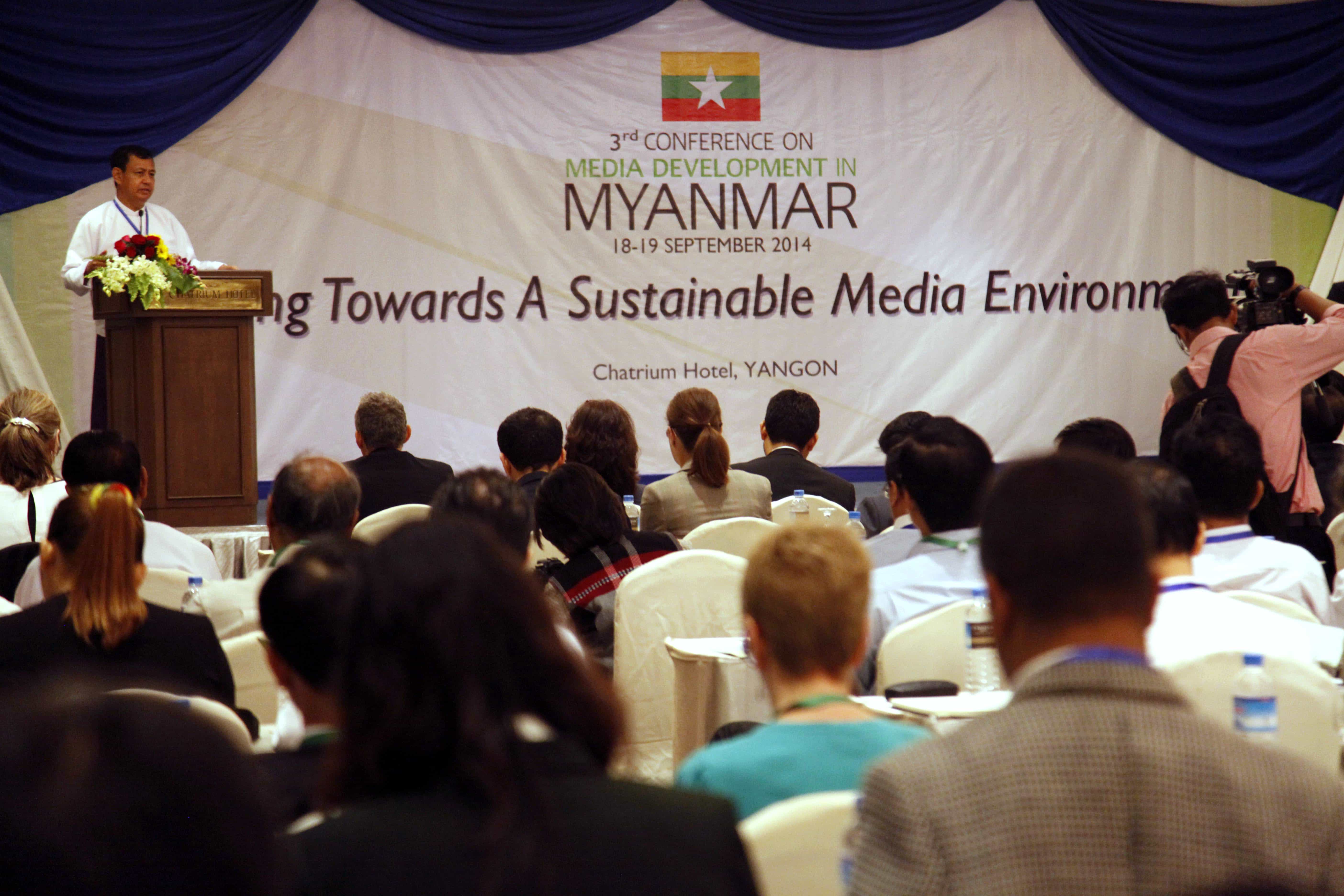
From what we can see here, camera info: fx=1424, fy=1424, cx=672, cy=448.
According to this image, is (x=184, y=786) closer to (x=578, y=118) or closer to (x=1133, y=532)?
(x=1133, y=532)

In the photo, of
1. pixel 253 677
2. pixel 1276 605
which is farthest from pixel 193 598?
pixel 1276 605

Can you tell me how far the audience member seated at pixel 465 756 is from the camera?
1085 mm

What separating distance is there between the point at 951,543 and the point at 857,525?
1698 mm

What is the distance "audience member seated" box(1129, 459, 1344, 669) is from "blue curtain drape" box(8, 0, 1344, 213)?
654cm

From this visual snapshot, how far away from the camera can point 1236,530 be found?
3.49m

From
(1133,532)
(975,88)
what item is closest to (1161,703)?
(1133,532)

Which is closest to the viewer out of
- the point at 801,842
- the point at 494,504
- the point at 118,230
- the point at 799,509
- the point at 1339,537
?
the point at 801,842

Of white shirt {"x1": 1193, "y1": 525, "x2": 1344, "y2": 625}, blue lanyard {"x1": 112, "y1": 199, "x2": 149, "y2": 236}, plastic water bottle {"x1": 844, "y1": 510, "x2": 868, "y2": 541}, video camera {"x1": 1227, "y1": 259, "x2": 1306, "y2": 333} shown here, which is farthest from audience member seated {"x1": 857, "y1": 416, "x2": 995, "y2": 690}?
blue lanyard {"x1": 112, "y1": 199, "x2": 149, "y2": 236}

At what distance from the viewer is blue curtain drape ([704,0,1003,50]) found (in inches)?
348

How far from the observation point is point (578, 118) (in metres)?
8.73

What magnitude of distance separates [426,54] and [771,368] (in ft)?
9.35

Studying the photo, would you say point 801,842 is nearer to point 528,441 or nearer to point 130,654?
point 130,654

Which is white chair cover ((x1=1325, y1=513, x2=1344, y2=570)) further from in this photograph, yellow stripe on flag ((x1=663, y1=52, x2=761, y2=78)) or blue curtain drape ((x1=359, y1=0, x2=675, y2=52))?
blue curtain drape ((x1=359, y1=0, x2=675, y2=52))

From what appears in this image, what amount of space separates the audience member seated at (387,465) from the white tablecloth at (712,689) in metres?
2.03
